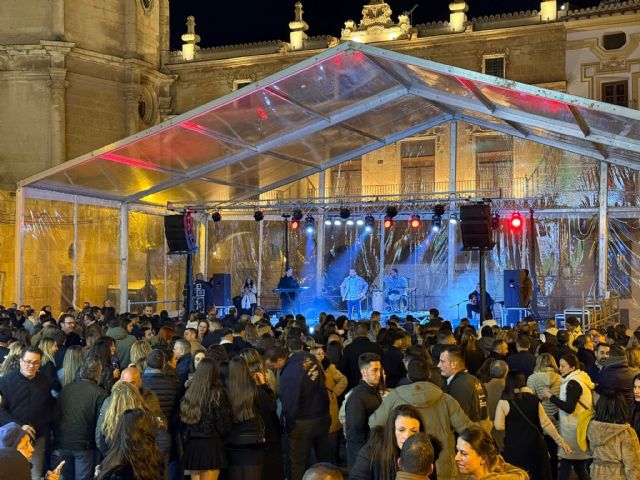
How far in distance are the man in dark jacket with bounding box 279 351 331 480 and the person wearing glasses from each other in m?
1.97

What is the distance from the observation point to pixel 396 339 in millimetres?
8773

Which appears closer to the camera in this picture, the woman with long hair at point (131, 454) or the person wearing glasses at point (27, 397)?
the woman with long hair at point (131, 454)

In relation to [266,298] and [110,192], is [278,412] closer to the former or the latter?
[110,192]

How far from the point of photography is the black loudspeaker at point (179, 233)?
60.3 feet

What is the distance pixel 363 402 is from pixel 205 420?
1.22m

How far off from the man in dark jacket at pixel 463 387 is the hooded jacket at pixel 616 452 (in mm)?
856

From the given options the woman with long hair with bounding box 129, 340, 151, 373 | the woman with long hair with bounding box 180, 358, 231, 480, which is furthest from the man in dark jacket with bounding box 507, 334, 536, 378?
the woman with long hair with bounding box 129, 340, 151, 373

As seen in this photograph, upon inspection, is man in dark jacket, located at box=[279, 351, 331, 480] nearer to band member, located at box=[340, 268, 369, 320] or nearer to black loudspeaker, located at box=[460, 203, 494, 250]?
black loudspeaker, located at box=[460, 203, 494, 250]

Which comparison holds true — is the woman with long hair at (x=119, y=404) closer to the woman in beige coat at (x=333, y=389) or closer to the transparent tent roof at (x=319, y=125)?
the woman in beige coat at (x=333, y=389)

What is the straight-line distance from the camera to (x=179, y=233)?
18406mm

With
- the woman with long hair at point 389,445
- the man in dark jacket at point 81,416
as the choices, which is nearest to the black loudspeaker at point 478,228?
the man in dark jacket at point 81,416

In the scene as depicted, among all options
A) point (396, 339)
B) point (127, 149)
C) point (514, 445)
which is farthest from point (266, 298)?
point (514, 445)

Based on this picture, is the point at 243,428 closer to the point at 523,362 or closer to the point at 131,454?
the point at 131,454

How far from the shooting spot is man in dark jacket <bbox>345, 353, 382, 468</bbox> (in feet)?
18.6
